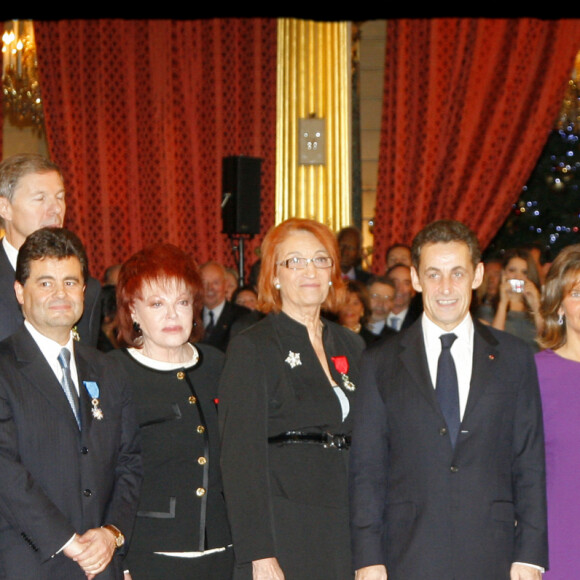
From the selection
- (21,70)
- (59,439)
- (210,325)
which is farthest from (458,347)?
(21,70)

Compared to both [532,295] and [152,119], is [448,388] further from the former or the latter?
[152,119]

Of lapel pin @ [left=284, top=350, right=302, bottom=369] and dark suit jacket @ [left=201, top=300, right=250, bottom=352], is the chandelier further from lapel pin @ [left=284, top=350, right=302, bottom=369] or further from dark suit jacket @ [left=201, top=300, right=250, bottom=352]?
lapel pin @ [left=284, top=350, right=302, bottom=369]

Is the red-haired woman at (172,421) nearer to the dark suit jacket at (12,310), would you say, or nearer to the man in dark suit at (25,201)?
the dark suit jacket at (12,310)

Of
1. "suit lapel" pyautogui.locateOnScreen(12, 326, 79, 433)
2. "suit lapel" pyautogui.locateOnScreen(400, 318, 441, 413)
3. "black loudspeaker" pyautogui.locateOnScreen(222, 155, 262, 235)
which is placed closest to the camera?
"suit lapel" pyautogui.locateOnScreen(12, 326, 79, 433)

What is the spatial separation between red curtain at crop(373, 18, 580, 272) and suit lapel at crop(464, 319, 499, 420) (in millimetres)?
5857

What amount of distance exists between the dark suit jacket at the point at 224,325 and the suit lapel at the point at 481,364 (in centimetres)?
387

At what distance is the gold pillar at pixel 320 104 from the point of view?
9125mm

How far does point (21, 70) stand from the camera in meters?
9.05

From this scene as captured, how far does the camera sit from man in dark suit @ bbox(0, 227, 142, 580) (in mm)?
2898

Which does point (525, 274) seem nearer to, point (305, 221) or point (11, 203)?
point (305, 221)

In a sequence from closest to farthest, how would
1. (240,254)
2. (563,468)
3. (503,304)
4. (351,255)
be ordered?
(563,468) < (503,304) < (351,255) < (240,254)

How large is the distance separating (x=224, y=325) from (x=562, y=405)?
404cm

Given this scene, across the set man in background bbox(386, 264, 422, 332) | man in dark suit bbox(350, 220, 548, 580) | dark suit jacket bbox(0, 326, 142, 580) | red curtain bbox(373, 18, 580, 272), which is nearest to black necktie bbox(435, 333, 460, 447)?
man in dark suit bbox(350, 220, 548, 580)

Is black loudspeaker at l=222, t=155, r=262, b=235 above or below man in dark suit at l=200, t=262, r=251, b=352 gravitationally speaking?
above
